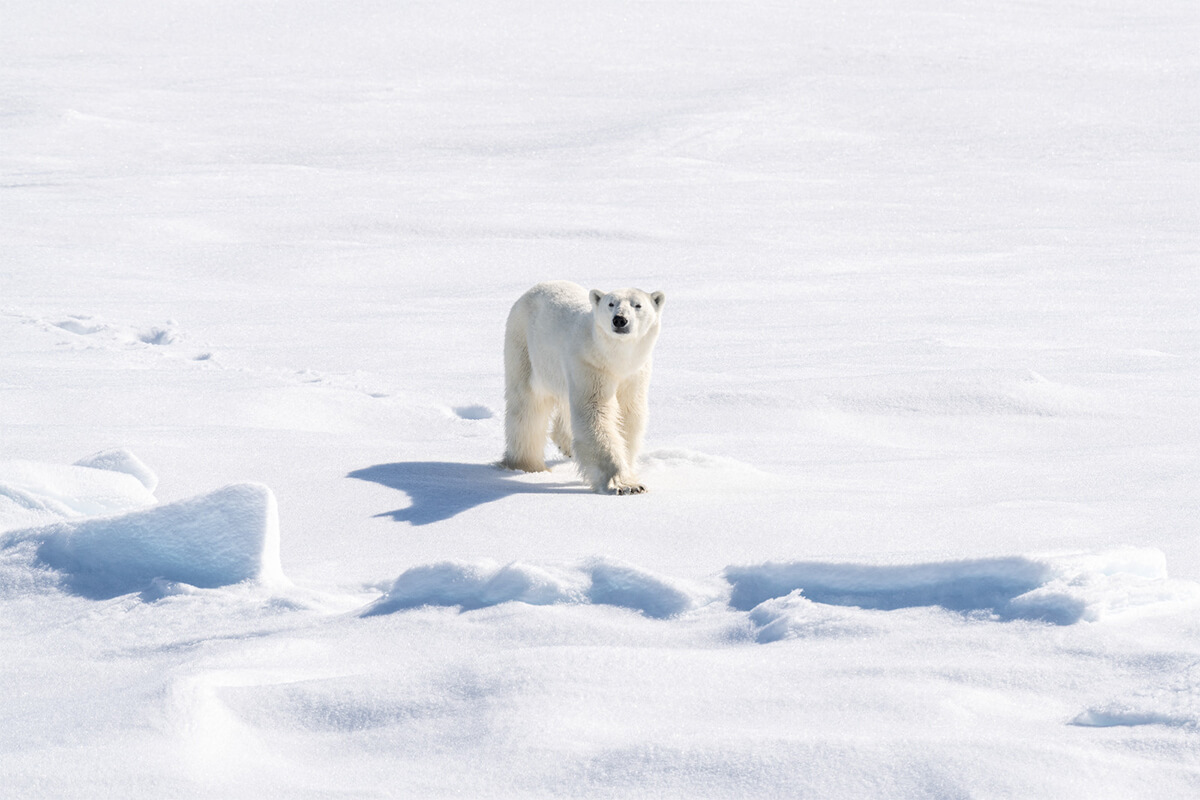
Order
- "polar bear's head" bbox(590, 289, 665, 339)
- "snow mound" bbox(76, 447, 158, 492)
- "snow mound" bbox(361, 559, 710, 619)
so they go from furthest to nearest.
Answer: "polar bear's head" bbox(590, 289, 665, 339), "snow mound" bbox(76, 447, 158, 492), "snow mound" bbox(361, 559, 710, 619)

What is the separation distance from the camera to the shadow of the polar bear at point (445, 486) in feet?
14.1

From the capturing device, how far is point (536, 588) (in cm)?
306

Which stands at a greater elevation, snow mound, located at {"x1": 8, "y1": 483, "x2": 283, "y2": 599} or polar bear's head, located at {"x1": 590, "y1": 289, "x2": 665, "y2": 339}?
polar bear's head, located at {"x1": 590, "y1": 289, "x2": 665, "y2": 339}

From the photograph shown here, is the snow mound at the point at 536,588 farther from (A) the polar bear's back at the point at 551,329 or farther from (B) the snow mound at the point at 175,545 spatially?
(A) the polar bear's back at the point at 551,329

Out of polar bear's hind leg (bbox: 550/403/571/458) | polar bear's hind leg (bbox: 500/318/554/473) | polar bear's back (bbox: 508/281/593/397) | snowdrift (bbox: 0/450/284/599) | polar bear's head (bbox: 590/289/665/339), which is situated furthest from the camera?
polar bear's hind leg (bbox: 550/403/571/458)

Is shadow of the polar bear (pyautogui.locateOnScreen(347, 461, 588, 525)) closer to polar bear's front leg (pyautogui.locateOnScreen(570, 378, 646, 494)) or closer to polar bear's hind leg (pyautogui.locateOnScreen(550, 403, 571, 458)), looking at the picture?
polar bear's front leg (pyautogui.locateOnScreen(570, 378, 646, 494))

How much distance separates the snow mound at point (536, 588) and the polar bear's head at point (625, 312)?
1561 millimetres

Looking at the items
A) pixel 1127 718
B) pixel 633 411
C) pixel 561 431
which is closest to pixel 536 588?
pixel 1127 718

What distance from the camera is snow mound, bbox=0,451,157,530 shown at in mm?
3771

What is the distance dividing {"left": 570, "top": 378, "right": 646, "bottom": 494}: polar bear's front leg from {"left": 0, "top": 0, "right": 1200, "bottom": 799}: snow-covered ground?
131mm

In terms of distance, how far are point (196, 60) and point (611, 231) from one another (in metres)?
14.4

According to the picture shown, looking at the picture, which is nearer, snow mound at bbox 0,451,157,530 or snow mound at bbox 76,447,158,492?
snow mound at bbox 0,451,157,530

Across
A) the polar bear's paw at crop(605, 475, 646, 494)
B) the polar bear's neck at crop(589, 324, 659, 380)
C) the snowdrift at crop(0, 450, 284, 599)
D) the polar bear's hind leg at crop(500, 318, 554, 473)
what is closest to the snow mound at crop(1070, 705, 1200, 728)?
the snowdrift at crop(0, 450, 284, 599)

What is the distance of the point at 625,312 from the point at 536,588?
5.58 feet
